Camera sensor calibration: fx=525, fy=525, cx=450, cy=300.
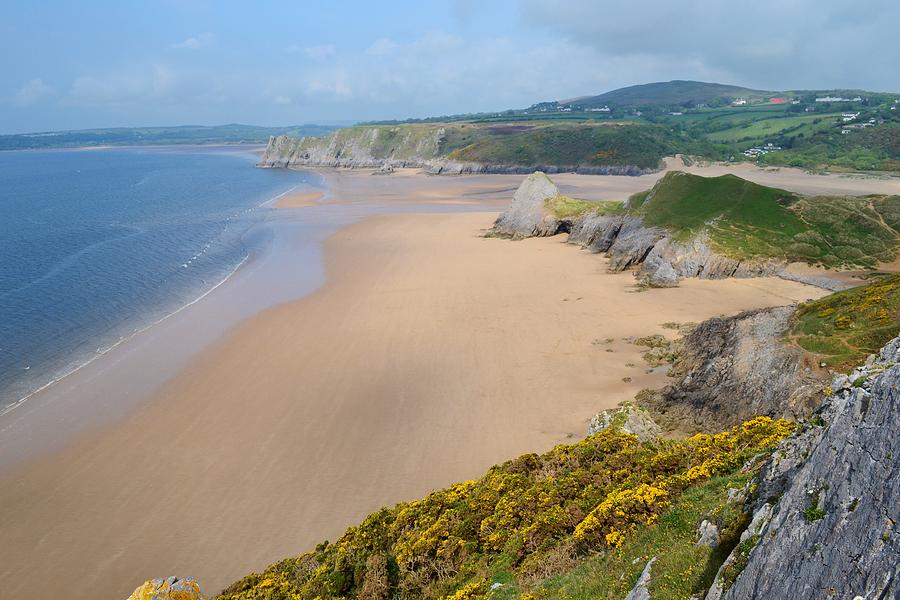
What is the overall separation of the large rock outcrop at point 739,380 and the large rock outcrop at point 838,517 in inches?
438

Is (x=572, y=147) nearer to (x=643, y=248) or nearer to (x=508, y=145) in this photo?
(x=508, y=145)

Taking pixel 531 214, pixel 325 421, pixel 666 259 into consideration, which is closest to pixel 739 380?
pixel 325 421

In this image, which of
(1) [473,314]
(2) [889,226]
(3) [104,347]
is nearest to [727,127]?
(2) [889,226]

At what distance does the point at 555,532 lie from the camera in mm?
11938

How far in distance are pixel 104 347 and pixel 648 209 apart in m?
43.4

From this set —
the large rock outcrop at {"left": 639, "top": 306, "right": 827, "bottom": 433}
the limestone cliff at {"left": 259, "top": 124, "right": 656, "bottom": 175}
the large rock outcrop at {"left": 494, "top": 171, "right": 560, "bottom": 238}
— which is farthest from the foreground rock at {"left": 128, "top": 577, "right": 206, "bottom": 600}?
the limestone cliff at {"left": 259, "top": 124, "right": 656, "bottom": 175}

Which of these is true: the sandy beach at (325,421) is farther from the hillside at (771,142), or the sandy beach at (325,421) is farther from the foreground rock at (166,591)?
the hillside at (771,142)

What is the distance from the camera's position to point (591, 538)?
11141mm

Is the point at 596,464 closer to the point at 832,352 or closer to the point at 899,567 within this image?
the point at 899,567

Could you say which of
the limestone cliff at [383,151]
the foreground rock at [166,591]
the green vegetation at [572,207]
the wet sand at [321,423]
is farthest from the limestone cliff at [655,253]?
the limestone cliff at [383,151]

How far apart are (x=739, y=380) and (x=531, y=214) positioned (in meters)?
40.9

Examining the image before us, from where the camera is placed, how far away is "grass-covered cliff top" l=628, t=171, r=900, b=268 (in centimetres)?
3938

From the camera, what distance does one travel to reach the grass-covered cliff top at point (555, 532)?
952 cm

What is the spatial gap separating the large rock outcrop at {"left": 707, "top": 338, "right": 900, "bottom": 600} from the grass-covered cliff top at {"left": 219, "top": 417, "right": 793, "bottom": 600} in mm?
1166
